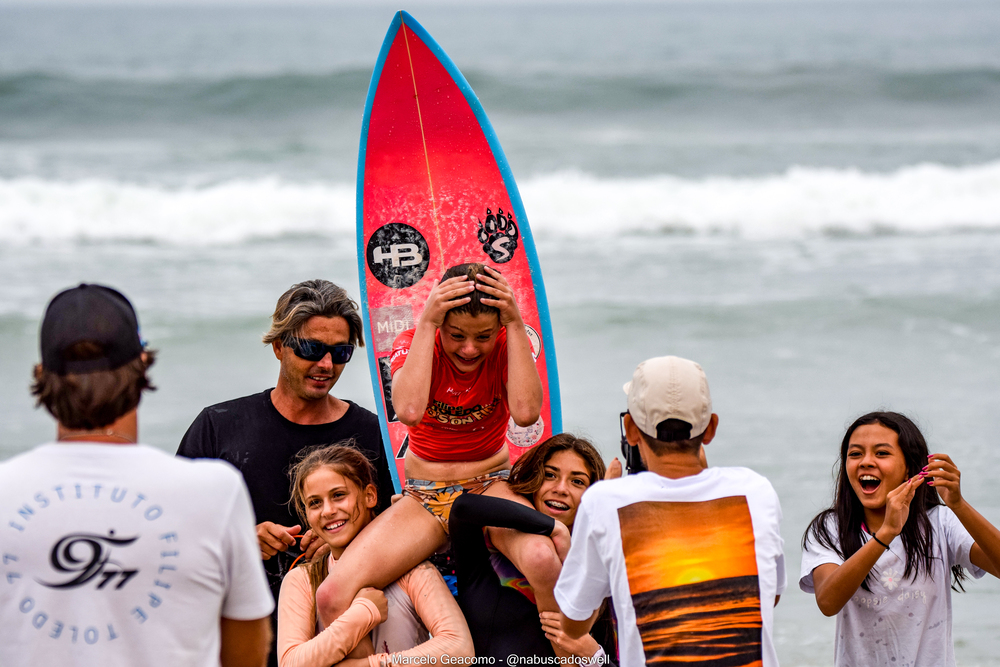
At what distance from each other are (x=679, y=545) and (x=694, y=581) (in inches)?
3.3

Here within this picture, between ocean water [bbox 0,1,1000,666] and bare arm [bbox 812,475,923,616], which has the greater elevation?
ocean water [bbox 0,1,1000,666]

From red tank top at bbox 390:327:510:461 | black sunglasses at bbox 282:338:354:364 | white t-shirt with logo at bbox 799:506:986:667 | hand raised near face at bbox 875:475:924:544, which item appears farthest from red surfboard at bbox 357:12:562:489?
hand raised near face at bbox 875:475:924:544

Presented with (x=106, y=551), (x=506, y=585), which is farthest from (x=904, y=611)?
(x=106, y=551)

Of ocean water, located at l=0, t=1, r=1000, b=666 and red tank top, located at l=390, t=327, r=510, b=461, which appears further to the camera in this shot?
ocean water, located at l=0, t=1, r=1000, b=666

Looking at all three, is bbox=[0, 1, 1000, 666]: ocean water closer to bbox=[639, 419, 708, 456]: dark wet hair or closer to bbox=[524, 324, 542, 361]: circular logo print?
bbox=[524, 324, 542, 361]: circular logo print

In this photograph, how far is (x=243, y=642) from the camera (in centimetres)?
194

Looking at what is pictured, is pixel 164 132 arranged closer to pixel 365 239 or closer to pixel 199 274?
pixel 199 274

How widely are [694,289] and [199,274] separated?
611cm

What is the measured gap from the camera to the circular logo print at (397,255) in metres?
4.29

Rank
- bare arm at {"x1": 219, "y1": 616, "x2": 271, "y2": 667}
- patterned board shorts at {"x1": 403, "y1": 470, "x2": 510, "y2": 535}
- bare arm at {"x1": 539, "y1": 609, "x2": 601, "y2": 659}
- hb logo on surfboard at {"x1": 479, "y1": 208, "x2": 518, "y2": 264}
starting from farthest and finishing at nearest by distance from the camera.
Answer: hb logo on surfboard at {"x1": 479, "y1": 208, "x2": 518, "y2": 264}
patterned board shorts at {"x1": 403, "y1": 470, "x2": 510, "y2": 535}
bare arm at {"x1": 539, "y1": 609, "x2": 601, "y2": 659}
bare arm at {"x1": 219, "y1": 616, "x2": 271, "y2": 667}

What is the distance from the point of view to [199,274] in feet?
39.0

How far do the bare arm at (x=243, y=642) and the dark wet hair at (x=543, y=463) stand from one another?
128 centimetres

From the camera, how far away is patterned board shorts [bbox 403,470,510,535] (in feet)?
10.3

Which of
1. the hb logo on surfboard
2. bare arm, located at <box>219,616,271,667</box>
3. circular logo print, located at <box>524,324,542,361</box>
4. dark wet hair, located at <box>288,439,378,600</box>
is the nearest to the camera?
bare arm, located at <box>219,616,271,667</box>
